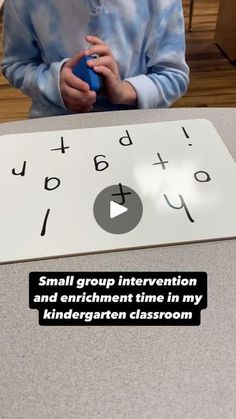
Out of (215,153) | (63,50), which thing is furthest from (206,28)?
(215,153)

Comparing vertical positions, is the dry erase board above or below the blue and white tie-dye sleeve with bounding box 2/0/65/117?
below

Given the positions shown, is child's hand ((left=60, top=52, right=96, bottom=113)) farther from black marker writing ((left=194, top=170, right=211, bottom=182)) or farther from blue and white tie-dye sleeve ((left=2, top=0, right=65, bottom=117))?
black marker writing ((left=194, top=170, right=211, bottom=182))

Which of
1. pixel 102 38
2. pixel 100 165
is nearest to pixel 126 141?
pixel 100 165

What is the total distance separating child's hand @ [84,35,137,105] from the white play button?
0.21m

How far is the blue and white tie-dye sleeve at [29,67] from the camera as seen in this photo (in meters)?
0.66

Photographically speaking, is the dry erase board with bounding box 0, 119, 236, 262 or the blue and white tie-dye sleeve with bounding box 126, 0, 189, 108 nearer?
the dry erase board with bounding box 0, 119, 236, 262

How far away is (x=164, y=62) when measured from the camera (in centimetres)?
69

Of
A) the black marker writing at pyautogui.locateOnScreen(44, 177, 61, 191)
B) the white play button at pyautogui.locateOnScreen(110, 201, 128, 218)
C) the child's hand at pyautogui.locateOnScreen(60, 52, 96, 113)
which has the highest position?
the child's hand at pyautogui.locateOnScreen(60, 52, 96, 113)

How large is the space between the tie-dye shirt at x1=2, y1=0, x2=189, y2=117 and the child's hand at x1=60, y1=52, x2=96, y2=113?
2 centimetres

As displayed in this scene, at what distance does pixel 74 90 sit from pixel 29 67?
0.51ft

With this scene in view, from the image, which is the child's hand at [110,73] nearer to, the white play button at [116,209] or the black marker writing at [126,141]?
the black marker writing at [126,141]

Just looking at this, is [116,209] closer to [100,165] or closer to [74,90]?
[100,165]

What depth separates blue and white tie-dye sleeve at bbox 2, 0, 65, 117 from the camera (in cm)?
66

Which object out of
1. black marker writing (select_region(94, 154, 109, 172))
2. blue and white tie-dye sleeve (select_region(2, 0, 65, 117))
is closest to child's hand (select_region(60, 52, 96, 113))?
blue and white tie-dye sleeve (select_region(2, 0, 65, 117))
